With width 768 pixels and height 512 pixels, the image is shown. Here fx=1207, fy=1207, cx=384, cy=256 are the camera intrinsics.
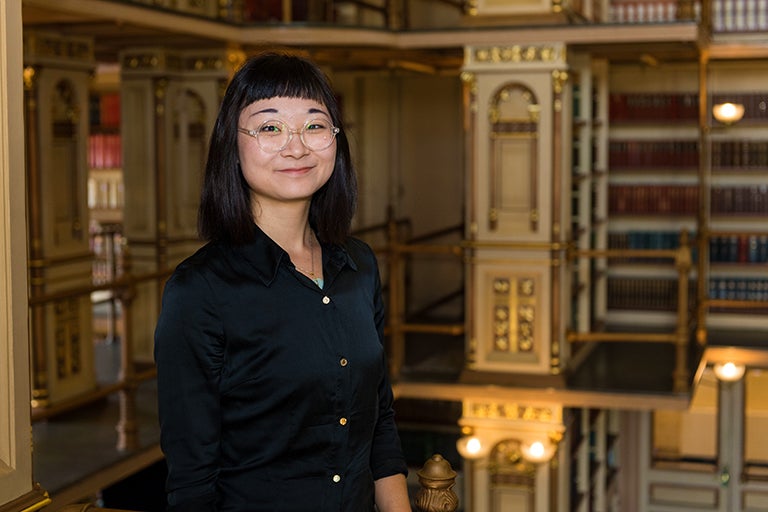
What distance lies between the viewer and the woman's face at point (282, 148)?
1929mm

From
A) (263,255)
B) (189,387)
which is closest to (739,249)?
(263,255)

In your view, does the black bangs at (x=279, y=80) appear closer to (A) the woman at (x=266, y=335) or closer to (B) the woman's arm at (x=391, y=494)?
(A) the woman at (x=266, y=335)

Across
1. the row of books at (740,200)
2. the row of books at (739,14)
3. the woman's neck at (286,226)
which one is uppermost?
the row of books at (739,14)

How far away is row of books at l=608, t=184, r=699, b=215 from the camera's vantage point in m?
10.3

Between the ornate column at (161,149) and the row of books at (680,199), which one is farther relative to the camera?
the row of books at (680,199)

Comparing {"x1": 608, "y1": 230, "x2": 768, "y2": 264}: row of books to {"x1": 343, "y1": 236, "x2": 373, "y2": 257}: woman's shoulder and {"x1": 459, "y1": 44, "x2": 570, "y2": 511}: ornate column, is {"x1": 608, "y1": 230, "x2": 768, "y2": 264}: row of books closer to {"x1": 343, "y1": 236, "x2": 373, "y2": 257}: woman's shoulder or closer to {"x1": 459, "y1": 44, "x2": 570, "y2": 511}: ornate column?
{"x1": 459, "y1": 44, "x2": 570, "y2": 511}: ornate column

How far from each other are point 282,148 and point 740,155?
28.9 ft

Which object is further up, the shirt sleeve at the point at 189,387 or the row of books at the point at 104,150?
the row of books at the point at 104,150

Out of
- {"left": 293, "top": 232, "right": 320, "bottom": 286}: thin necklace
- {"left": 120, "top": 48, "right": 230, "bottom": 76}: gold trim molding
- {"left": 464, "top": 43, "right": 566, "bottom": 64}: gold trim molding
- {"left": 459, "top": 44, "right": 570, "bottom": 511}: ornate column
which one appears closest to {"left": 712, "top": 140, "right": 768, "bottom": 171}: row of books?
{"left": 459, "top": 44, "right": 570, "bottom": 511}: ornate column

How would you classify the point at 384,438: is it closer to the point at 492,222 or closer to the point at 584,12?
the point at 492,222

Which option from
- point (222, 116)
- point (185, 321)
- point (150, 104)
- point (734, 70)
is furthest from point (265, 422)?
point (734, 70)

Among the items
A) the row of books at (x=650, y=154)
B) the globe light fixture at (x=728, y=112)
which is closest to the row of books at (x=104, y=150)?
the row of books at (x=650, y=154)

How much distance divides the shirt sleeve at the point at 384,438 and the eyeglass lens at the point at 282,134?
12.3 inches

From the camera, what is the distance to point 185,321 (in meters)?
1.84
